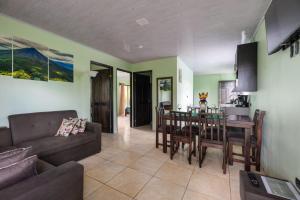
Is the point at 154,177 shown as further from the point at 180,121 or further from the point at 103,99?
the point at 103,99

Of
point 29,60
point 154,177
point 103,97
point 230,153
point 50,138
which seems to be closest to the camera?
point 154,177

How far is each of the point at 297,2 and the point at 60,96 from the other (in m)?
3.88

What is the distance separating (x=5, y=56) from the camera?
238cm

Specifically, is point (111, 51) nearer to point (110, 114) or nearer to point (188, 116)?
point (110, 114)

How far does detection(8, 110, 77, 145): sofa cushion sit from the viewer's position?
92.0 inches

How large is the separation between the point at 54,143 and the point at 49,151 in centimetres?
15

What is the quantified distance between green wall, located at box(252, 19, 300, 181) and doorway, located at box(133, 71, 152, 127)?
364 cm

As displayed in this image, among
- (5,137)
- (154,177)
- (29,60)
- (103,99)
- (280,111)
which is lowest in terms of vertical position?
(154,177)

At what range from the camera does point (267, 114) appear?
7.43 ft

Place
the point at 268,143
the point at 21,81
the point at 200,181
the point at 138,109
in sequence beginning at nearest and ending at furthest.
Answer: the point at 200,181 → the point at 268,143 → the point at 21,81 → the point at 138,109

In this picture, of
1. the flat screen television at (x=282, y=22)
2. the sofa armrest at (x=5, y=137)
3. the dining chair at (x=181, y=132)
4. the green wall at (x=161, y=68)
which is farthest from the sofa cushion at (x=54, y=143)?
the flat screen television at (x=282, y=22)

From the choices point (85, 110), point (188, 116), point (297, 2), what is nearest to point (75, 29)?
point (85, 110)

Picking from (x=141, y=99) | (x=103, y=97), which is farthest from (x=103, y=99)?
(x=141, y=99)

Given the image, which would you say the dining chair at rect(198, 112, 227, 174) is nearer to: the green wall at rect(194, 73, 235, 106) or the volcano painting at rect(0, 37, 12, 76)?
the volcano painting at rect(0, 37, 12, 76)
